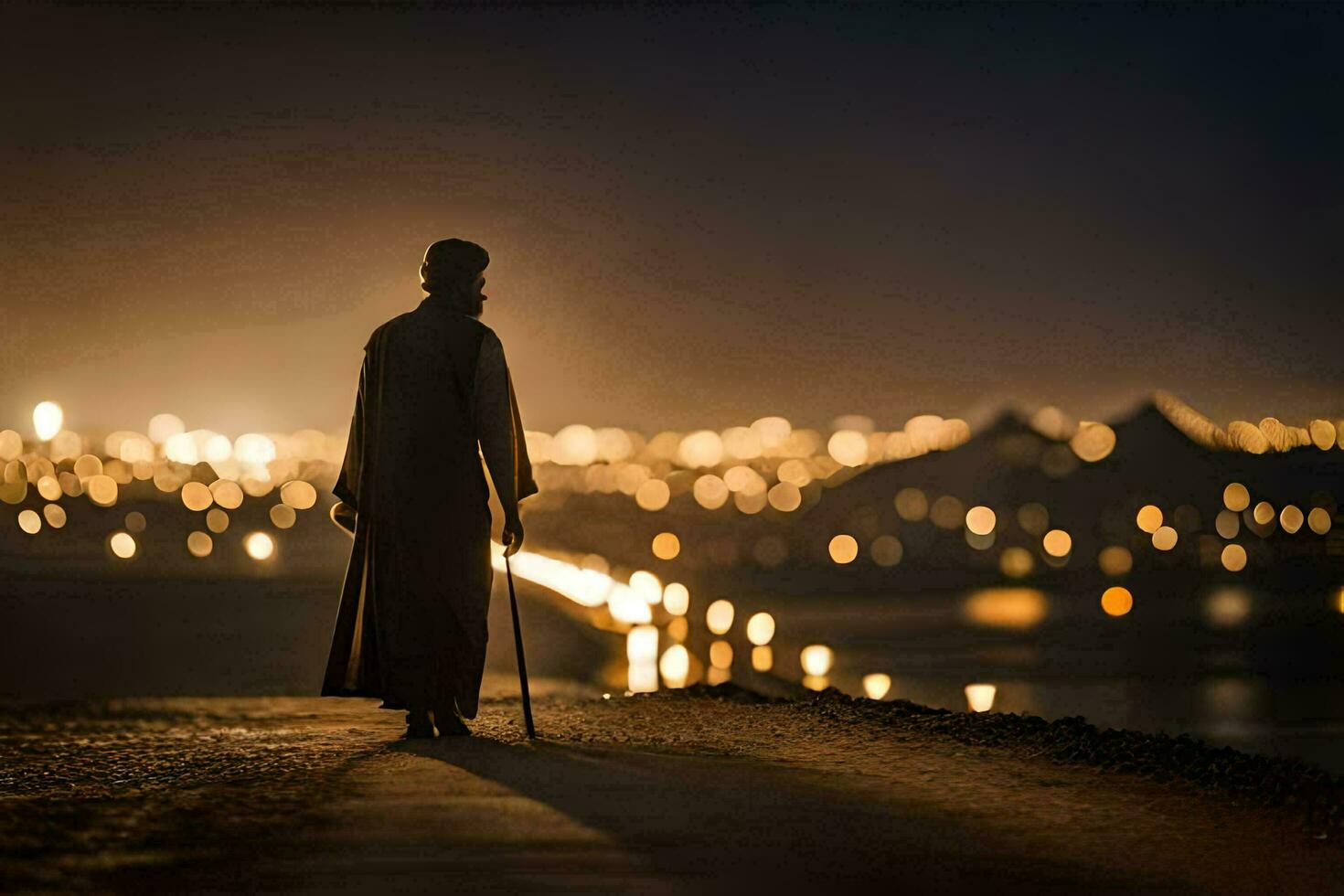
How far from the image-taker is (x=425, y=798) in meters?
7.36

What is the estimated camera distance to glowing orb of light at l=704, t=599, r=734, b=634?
82.8m

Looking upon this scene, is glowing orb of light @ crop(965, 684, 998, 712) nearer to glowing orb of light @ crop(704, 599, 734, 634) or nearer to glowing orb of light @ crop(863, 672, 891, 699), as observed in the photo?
glowing orb of light @ crop(863, 672, 891, 699)

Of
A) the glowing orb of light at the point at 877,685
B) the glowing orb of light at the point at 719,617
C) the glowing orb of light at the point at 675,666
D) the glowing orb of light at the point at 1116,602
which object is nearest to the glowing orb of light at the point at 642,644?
the glowing orb of light at the point at 675,666

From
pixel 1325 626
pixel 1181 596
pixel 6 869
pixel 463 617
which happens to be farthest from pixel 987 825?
pixel 1181 596

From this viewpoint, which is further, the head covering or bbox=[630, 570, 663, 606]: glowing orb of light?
bbox=[630, 570, 663, 606]: glowing orb of light

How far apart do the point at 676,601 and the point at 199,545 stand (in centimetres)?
7901

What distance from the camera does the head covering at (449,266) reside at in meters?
9.99

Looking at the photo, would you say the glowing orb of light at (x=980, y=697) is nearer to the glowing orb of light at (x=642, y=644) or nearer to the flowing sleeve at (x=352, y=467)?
the glowing orb of light at (x=642, y=644)

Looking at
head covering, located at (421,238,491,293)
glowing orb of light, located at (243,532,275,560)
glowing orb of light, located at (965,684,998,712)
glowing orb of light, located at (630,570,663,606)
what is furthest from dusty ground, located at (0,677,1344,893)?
glowing orb of light, located at (243,532,275,560)

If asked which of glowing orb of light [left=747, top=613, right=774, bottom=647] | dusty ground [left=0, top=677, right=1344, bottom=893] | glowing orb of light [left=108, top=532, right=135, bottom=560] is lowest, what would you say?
dusty ground [left=0, top=677, right=1344, bottom=893]

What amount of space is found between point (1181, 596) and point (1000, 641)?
94.0m

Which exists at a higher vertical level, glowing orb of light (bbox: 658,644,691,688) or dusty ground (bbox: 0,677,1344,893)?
glowing orb of light (bbox: 658,644,691,688)

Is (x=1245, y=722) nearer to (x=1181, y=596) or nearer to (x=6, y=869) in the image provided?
(x=6, y=869)

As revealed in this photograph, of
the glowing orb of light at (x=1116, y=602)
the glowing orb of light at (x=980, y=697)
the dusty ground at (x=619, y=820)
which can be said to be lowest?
the dusty ground at (x=619, y=820)
